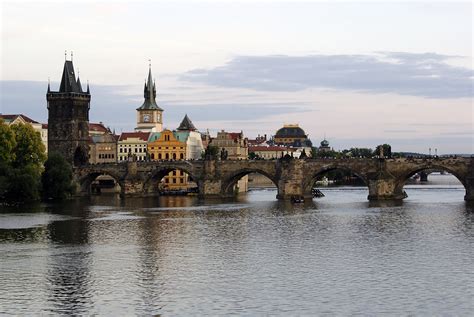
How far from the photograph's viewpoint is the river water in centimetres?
3619

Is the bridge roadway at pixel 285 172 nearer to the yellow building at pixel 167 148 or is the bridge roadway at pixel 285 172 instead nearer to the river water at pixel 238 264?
the river water at pixel 238 264

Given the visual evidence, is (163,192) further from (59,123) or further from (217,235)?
(217,235)

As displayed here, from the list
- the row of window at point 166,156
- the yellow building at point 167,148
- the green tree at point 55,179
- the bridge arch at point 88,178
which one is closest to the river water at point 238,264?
the green tree at point 55,179

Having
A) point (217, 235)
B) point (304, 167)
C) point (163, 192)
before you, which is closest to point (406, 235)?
point (217, 235)

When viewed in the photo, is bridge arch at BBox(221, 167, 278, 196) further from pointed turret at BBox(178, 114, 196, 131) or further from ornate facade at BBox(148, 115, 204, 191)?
pointed turret at BBox(178, 114, 196, 131)

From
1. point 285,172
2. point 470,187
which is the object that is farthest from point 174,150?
point 470,187

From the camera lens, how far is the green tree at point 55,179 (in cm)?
10025

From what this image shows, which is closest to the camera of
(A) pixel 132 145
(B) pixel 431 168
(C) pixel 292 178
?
(B) pixel 431 168

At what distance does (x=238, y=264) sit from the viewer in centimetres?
4644

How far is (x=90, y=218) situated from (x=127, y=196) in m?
37.8

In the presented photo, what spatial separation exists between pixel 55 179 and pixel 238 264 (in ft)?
190

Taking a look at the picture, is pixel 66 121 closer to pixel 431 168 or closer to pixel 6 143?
pixel 6 143

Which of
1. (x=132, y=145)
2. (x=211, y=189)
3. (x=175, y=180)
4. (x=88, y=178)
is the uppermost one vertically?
(x=132, y=145)

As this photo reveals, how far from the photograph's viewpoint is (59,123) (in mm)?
126688
